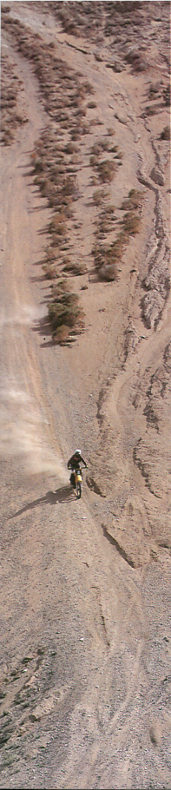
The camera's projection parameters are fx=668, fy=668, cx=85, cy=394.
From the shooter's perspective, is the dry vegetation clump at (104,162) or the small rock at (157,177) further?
the dry vegetation clump at (104,162)

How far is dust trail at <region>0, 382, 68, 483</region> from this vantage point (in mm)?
16656

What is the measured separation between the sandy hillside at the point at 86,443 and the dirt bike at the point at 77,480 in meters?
0.28

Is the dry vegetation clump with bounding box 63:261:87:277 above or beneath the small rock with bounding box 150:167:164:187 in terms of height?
beneath

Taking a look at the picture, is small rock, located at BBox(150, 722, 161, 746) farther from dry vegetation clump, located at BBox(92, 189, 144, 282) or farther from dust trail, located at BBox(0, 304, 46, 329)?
dry vegetation clump, located at BBox(92, 189, 144, 282)

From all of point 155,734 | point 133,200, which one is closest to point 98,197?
point 133,200

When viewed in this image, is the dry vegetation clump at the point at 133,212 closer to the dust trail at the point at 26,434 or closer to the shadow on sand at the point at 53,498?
the dust trail at the point at 26,434

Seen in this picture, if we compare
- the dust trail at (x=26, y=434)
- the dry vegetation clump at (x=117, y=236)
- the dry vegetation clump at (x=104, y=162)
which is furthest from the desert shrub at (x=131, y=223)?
the dust trail at (x=26, y=434)

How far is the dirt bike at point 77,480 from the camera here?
14898 mm

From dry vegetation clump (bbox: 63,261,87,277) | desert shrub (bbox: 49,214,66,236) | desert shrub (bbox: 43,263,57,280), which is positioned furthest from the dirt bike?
desert shrub (bbox: 49,214,66,236)

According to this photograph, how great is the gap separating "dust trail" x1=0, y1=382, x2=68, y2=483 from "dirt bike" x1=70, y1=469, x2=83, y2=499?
717mm

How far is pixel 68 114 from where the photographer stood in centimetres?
4378

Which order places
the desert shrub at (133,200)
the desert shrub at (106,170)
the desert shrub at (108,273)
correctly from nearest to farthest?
the desert shrub at (108,273)
the desert shrub at (133,200)
the desert shrub at (106,170)

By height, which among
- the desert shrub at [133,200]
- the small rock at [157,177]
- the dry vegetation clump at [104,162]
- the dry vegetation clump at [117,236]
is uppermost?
the dry vegetation clump at [104,162]

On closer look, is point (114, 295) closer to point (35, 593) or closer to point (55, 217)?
point (55, 217)
